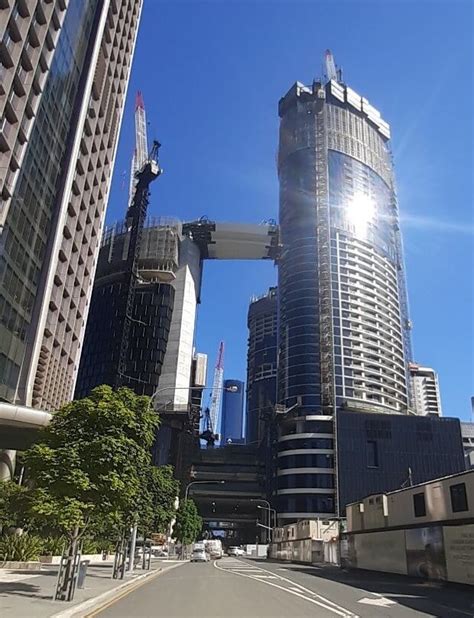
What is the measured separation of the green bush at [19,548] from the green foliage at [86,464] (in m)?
15.5

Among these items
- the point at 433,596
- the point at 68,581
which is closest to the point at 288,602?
the point at 68,581

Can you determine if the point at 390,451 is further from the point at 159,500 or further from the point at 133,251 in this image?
the point at 159,500

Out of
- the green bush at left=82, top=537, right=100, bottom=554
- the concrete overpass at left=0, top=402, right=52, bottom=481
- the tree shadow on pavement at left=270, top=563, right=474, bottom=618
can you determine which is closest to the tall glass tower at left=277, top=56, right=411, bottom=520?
the green bush at left=82, top=537, right=100, bottom=554

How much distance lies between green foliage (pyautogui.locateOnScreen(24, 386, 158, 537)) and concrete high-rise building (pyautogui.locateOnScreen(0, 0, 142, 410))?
29.0 metres

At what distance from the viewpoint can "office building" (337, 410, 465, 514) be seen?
4818 inches

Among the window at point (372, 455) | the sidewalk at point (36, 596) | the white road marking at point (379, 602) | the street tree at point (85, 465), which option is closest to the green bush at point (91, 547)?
the sidewalk at point (36, 596)

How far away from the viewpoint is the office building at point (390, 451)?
12238cm

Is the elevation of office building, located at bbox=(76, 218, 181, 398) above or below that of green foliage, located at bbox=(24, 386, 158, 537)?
above

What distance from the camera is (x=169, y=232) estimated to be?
514ft

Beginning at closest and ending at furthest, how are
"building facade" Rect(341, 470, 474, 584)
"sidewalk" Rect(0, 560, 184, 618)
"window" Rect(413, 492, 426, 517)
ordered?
"sidewalk" Rect(0, 560, 184, 618)
"building facade" Rect(341, 470, 474, 584)
"window" Rect(413, 492, 426, 517)

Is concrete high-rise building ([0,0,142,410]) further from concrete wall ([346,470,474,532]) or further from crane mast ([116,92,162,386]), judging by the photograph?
crane mast ([116,92,162,386])

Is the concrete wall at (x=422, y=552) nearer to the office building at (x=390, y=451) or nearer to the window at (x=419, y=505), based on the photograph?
the window at (x=419, y=505)

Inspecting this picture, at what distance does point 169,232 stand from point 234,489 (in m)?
77.2

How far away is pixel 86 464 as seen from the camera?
1833 cm
